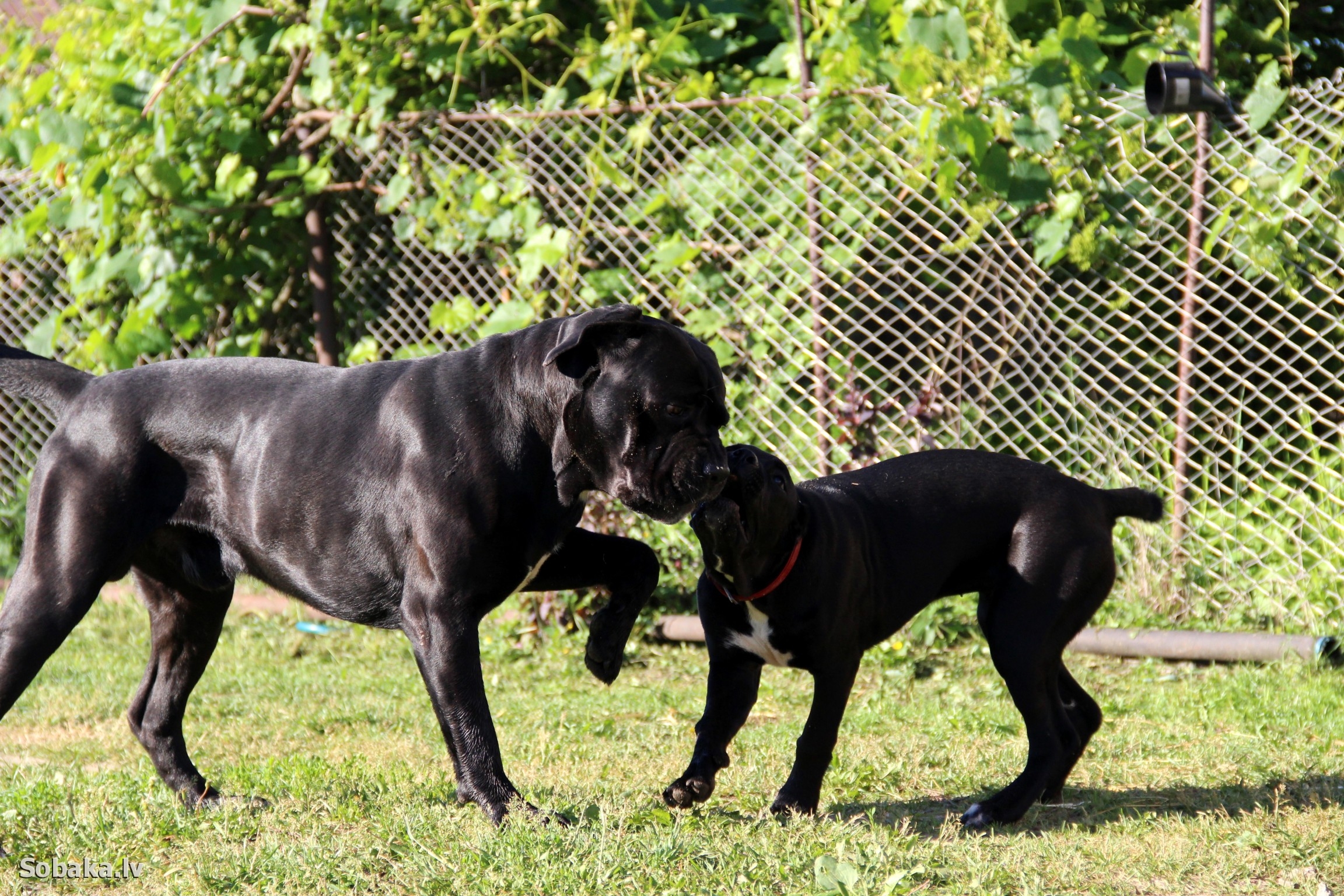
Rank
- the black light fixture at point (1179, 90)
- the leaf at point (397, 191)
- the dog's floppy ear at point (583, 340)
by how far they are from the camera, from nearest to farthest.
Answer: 1. the dog's floppy ear at point (583, 340)
2. the black light fixture at point (1179, 90)
3. the leaf at point (397, 191)

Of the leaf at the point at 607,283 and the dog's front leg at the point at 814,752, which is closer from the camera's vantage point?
the dog's front leg at the point at 814,752

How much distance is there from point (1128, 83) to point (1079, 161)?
2.17ft

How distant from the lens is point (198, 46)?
6.66 metres

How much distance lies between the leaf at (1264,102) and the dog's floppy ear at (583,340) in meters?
3.27

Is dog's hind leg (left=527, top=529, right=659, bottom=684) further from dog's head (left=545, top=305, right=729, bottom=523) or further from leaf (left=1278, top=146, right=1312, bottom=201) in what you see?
leaf (left=1278, top=146, right=1312, bottom=201)

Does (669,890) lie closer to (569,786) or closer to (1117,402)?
(569,786)

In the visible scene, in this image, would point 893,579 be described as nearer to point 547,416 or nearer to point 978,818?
point 978,818

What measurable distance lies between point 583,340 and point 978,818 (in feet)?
5.49

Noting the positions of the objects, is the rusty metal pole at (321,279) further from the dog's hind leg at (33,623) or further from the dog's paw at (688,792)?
the dog's paw at (688,792)

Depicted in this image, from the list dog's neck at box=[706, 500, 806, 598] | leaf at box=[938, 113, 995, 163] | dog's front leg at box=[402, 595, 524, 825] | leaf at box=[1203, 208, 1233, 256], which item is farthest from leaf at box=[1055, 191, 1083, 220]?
dog's front leg at box=[402, 595, 524, 825]

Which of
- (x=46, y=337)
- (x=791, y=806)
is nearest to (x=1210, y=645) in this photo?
(x=791, y=806)

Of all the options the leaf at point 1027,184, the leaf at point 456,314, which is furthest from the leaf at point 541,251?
the leaf at point 1027,184

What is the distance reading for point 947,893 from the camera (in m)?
2.81

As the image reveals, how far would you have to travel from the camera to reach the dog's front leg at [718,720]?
3.49m
